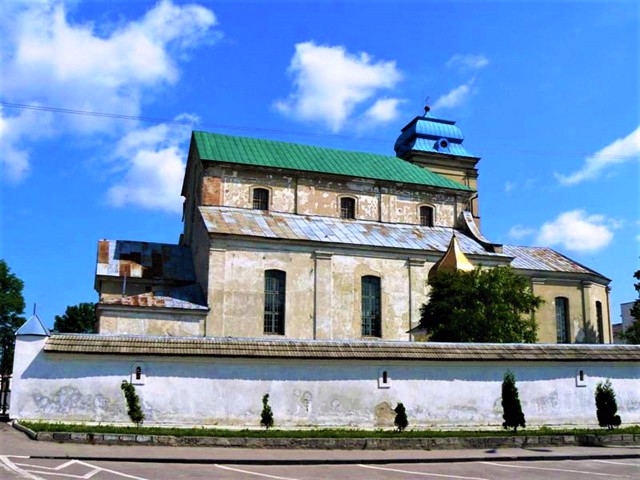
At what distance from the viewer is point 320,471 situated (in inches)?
458

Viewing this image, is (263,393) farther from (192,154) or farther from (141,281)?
(192,154)

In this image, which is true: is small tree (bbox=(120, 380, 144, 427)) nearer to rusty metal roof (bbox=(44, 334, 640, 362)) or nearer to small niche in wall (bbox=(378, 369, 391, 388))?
rusty metal roof (bbox=(44, 334, 640, 362))

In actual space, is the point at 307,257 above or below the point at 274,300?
above

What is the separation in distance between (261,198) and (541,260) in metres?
16.0

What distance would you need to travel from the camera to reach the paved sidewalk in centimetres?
1182

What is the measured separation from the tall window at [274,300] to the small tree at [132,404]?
1084cm

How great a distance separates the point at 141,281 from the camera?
27.8 m

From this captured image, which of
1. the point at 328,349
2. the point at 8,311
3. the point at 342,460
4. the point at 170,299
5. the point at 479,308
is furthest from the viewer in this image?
the point at 8,311

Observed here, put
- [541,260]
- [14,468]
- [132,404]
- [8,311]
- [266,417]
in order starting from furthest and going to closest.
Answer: [8,311] → [541,260] → [266,417] → [132,404] → [14,468]

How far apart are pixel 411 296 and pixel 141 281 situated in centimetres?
1168

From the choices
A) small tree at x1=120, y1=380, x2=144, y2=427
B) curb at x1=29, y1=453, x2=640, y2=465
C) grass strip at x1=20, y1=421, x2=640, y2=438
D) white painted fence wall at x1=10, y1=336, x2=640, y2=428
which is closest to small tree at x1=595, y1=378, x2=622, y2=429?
white painted fence wall at x1=10, y1=336, x2=640, y2=428

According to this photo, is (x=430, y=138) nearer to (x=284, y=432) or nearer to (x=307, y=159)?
(x=307, y=159)

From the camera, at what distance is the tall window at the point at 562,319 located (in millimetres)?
33938

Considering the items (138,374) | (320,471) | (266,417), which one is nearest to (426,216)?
(266,417)
